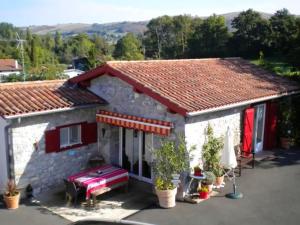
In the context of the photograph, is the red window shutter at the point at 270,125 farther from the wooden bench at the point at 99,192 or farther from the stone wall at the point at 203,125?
the wooden bench at the point at 99,192

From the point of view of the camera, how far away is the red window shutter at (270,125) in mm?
22078

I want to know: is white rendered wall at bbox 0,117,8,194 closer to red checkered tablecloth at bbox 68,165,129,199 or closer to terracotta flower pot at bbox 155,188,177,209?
red checkered tablecloth at bbox 68,165,129,199

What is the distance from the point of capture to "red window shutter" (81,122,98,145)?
17766mm

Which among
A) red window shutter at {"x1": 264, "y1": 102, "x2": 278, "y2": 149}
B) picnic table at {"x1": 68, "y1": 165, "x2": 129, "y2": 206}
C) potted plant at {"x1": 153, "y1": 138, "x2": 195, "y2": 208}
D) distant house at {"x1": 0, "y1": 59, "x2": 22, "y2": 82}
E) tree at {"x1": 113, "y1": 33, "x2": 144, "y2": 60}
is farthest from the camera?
tree at {"x1": 113, "y1": 33, "x2": 144, "y2": 60}

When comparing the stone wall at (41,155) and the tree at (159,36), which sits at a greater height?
the tree at (159,36)

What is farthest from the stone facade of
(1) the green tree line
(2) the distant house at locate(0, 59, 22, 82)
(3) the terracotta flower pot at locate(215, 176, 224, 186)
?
(2) the distant house at locate(0, 59, 22, 82)

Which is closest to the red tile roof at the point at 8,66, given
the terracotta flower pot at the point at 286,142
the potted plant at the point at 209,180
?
the terracotta flower pot at the point at 286,142

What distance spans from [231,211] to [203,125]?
3.82 metres

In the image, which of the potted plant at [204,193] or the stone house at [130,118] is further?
the stone house at [130,118]

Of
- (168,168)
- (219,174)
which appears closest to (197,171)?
(219,174)

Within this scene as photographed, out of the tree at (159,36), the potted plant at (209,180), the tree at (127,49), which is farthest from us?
the tree at (159,36)

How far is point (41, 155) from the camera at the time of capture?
16.3m

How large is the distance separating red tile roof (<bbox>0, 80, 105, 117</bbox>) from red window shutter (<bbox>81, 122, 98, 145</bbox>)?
1.11 m

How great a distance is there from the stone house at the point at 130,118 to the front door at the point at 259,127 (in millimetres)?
194
